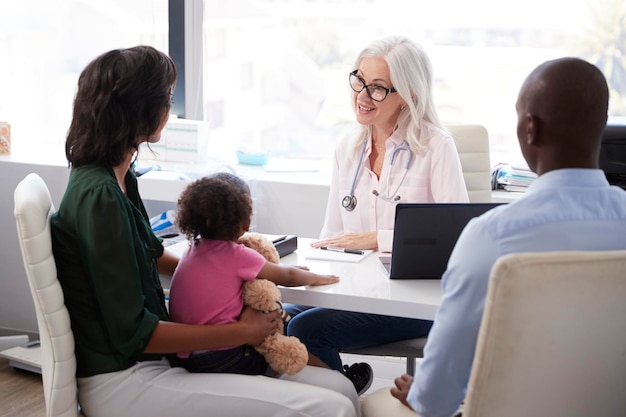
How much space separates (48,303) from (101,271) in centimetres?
12

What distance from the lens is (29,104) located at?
3834mm

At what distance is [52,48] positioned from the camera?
149 inches

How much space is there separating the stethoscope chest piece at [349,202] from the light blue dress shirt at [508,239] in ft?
4.24

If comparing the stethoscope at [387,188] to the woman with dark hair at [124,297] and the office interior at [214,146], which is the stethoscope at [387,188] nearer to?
the office interior at [214,146]

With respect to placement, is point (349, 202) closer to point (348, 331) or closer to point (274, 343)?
point (348, 331)

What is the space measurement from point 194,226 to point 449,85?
182cm

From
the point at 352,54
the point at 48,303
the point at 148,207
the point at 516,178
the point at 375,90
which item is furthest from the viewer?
the point at 148,207

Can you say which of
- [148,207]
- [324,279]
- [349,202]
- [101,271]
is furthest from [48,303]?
[148,207]

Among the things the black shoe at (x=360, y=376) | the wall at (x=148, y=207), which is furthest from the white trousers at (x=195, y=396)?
the wall at (x=148, y=207)

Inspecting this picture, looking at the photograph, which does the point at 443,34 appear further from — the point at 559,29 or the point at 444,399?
the point at 444,399

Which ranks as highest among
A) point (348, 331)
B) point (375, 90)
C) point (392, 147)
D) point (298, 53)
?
point (298, 53)

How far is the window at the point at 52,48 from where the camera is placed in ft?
12.0

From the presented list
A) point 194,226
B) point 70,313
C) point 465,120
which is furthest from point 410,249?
point 465,120

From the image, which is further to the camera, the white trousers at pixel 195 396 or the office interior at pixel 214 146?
the office interior at pixel 214 146
